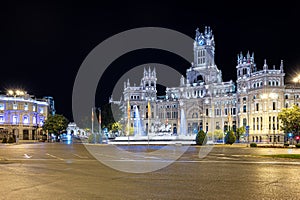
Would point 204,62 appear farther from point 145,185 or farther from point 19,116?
point 145,185

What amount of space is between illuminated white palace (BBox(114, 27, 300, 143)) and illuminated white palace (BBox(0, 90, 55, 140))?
119 feet

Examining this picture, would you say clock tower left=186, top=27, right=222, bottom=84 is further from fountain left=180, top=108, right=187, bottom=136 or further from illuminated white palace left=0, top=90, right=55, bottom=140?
illuminated white palace left=0, top=90, right=55, bottom=140

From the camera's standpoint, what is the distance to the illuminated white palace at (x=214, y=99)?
12538cm

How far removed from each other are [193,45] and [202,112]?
37435 mm

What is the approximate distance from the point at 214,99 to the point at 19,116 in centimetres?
8245

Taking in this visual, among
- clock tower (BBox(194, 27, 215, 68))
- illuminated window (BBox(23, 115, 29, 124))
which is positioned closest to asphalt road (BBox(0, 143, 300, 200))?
illuminated window (BBox(23, 115, 29, 124))

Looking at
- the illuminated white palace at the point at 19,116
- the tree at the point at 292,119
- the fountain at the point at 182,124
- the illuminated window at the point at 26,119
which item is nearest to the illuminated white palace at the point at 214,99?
the fountain at the point at 182,124

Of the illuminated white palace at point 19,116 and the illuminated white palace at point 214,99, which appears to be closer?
the illuminated white palace at point 19,116

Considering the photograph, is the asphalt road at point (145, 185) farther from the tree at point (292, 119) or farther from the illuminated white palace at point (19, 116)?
the illuminated white palace at point (19, 116)

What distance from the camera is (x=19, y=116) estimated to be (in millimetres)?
124250

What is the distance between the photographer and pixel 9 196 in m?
12.5

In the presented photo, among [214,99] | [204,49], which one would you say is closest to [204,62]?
[204,49]

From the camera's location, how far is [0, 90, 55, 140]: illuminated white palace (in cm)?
12112

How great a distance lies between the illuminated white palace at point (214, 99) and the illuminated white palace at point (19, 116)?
36.4m
